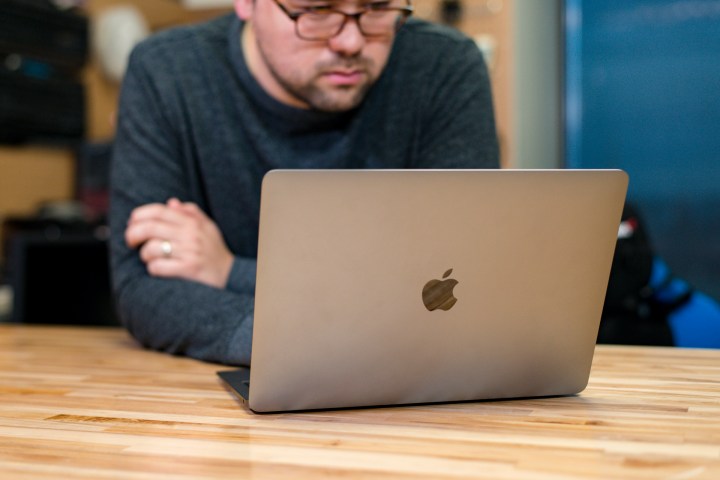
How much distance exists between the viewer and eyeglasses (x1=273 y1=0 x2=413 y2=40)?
136cm

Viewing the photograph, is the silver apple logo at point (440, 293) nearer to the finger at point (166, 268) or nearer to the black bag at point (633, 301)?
the finger at point (166, 268)

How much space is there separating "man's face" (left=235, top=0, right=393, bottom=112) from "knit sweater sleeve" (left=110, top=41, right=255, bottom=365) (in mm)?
230

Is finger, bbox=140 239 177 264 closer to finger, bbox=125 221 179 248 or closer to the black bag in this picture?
finger, bbox=125 221 179 248

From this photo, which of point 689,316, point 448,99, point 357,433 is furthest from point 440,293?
point 689,316

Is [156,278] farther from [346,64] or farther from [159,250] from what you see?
[346,64]

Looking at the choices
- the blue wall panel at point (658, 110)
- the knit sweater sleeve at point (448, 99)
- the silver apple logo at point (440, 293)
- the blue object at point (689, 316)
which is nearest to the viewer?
the silver apple logo at point (440, 293)

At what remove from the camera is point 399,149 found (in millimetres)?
1623

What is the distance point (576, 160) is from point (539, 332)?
10.3ft

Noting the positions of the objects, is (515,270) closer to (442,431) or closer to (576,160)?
(442,431)

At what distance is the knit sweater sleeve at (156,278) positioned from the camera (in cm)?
120

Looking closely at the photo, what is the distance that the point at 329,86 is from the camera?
1446mm

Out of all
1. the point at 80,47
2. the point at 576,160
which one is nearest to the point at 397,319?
the point at 80,47

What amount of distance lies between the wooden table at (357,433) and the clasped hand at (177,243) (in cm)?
30

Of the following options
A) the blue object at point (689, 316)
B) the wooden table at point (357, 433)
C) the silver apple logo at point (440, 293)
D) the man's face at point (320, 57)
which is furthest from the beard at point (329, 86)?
the blue object at point (689, 316)
